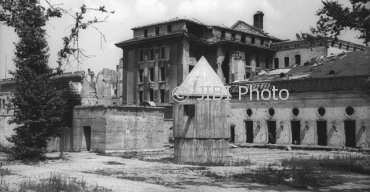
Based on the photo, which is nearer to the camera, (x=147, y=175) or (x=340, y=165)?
(x=147, y=175)

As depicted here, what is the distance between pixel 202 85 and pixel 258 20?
39.8 metres

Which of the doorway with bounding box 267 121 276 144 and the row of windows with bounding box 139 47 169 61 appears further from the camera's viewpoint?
the row of windows with bounding box 139 47 169 61

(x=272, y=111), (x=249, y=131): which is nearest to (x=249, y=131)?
(x=249, y=131)

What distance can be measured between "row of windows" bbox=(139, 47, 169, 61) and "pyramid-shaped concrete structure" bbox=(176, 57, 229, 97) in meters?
27.6

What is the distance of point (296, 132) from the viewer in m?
37.8

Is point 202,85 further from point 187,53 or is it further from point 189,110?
point 187,53

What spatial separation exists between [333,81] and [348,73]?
158 centimetres

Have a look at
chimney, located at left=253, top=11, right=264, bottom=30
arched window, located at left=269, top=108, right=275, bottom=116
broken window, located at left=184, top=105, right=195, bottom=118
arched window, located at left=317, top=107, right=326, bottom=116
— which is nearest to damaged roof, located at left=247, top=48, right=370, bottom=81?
arched window, located at left=317, top=107, right=326, bottom=116

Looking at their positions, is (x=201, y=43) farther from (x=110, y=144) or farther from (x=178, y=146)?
(x=178, y=146)

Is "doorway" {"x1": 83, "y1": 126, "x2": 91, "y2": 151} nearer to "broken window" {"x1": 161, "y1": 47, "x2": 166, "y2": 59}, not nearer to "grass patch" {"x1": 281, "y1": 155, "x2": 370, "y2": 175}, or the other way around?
"grass patch" {"x1": 281, "y1": 155, "x2": 370, "y2": 175}

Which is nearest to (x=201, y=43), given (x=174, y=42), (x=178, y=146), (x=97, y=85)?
(x=174, y=42)

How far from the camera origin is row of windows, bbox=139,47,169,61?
5272 cm

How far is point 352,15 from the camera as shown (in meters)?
17.1

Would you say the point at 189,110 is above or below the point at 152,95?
below
